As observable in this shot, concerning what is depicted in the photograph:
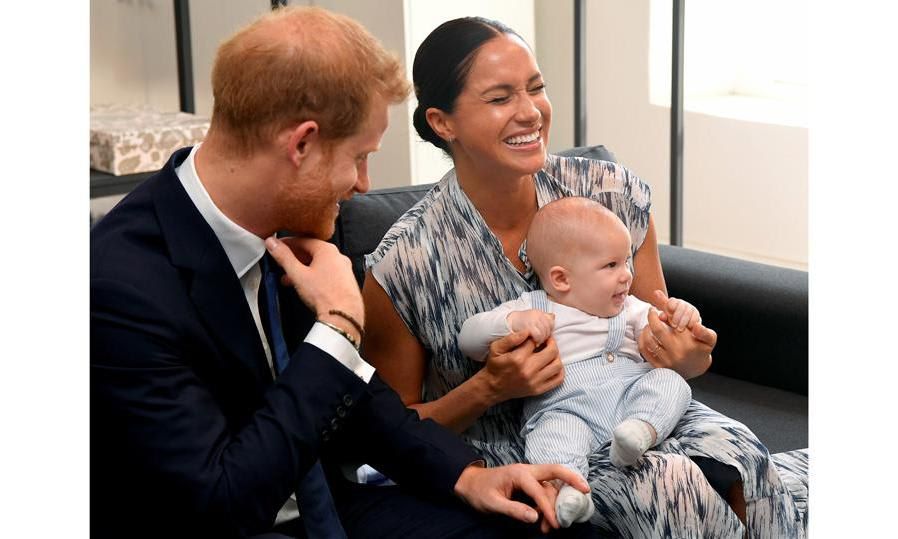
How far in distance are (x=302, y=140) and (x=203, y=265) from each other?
0.20m

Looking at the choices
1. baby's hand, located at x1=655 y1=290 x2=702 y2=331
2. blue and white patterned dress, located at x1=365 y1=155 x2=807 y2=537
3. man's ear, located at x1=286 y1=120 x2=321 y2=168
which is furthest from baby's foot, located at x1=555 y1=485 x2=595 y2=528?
man's ear, located at x1=286 y1=120 x2=321 y2=168

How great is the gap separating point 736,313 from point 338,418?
136 cm

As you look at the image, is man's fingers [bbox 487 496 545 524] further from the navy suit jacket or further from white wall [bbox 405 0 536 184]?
white wall [bbox 405 0 536 184]

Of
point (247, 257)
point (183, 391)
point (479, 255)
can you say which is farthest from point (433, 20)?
point (183, 391)

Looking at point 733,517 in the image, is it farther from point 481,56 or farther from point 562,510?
point 481,56

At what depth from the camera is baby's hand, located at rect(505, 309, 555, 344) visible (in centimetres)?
185

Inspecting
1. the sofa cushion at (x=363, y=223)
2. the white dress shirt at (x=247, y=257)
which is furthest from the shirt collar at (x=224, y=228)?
the sofa cushion at (x=363, y=223)

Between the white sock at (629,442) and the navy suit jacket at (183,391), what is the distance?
16.0 inches

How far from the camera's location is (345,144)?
4.99 feet

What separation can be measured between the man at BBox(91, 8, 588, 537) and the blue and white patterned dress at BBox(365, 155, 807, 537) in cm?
18

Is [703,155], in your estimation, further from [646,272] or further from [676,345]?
[676,345]

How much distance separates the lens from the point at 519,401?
6.59 feet
